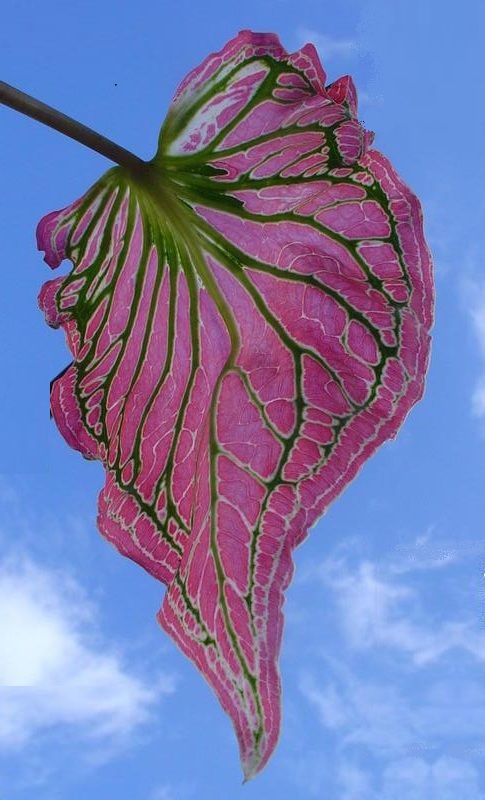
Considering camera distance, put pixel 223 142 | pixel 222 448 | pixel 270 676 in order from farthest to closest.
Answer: pixel 223 142 < pixel 222 448 < pixel 270 676

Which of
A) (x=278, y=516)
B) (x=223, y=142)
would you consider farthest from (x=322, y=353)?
(x=223, y=142)

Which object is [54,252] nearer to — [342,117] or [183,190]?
[183,190]

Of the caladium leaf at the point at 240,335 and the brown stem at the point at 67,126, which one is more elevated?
the brown stem at the point at 67,126

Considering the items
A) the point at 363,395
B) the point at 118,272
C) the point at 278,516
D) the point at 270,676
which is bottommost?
the point at 270,676

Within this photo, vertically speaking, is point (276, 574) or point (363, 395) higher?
point (363, 395)

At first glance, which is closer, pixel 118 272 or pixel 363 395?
pixel 363 395

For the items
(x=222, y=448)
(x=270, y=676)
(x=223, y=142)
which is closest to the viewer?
(x=270, y=676)

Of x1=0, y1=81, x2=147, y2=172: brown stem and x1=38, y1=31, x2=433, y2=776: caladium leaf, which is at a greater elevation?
x1=0, y1=81, x2=147, y2=172: brown stem

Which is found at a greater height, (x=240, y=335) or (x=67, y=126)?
(x=67, y=126)
